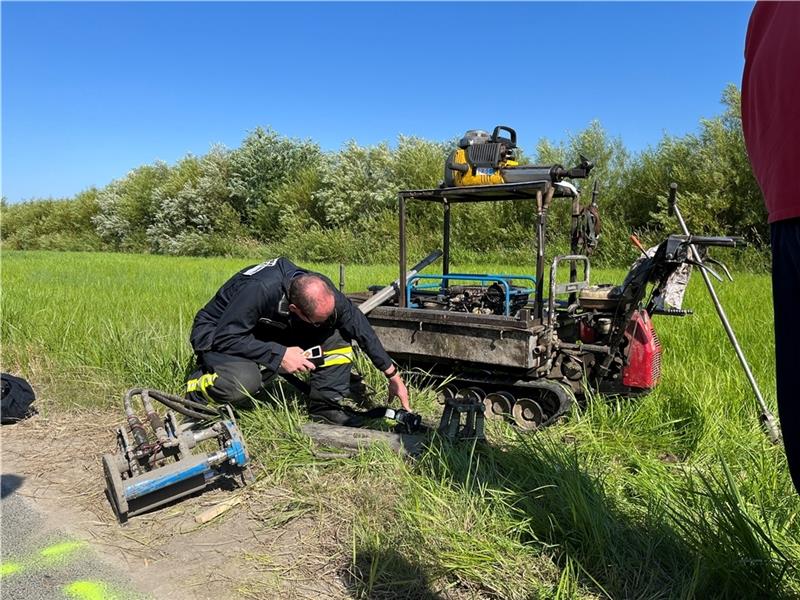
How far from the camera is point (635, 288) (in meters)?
Answer: 4.22

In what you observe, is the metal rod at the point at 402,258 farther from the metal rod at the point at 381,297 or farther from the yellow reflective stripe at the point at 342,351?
the yellow reflective stripe at the point at 342,351

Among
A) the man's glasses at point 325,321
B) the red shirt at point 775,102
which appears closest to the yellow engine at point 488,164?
the man's glasses at point 325,321

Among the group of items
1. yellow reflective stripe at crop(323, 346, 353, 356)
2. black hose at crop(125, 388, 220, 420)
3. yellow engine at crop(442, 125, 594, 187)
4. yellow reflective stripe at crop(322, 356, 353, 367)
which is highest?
yellow engine at crop(442, 125, 594, 187)

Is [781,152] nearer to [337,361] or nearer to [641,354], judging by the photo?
[641,354]

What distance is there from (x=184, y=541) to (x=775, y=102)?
116 inches

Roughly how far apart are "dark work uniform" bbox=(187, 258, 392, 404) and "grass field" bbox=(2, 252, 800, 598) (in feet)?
0.94

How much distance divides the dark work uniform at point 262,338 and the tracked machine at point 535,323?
71 cm

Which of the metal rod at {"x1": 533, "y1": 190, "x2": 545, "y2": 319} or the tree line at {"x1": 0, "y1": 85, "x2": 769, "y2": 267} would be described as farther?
the tree line at {"x1": 0, "y1": 85, "x2": 769, "y2": 267}

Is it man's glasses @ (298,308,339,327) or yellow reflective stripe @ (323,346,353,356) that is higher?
man's glasses @ (298,308,339,327)

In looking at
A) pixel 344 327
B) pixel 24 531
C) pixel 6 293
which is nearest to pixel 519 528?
pixel 344 327

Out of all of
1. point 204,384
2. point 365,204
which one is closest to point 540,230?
point 204,384

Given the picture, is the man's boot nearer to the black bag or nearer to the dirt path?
the dirt path

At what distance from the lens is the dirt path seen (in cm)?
247

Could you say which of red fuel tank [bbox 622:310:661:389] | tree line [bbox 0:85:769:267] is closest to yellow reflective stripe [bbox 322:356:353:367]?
red fuel tank [bbox 622:310:661:389]
